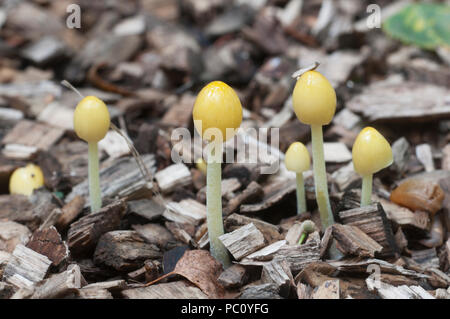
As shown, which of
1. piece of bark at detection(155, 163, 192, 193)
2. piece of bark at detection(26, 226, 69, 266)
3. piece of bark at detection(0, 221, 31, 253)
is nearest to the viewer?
piece of bark at detection(26, 226, 69, 266)

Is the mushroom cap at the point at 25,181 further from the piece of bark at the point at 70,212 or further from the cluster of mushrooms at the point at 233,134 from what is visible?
the cluster of mushrooms at the point at 233,134

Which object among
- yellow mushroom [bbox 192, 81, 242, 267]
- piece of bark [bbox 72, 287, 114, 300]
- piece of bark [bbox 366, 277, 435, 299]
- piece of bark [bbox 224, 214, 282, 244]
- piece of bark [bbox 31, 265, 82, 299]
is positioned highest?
yellow mushroom [bbox 192, 81, 242, 267]

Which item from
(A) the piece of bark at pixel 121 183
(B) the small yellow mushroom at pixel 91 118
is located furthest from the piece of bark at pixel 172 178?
(B) the small yellow mushroom at pixel 91 118

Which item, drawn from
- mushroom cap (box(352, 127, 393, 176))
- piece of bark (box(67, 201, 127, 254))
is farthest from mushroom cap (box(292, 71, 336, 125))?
piece of bark (box(67, 201, 127, 254))

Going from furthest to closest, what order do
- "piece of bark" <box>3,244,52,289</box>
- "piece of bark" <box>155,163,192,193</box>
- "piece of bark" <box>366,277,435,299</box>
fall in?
"piece of bark" <box>155,163,192,193</box> < "piece of bark" <box>3,244,52,289</box> < "piece of bark" <box>366,277,435,299</box>

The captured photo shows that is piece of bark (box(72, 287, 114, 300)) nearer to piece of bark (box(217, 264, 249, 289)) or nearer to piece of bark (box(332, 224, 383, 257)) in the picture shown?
piece of bark (box(217, 264, 249, 289))
